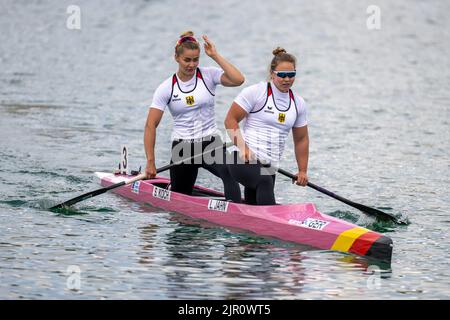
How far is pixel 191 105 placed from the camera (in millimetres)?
15742

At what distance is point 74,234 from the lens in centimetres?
1562

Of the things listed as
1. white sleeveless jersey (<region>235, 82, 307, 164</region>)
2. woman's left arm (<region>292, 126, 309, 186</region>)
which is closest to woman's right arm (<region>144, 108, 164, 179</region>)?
white sleeveless jersey (<region>235, 82, 307, 164</region>)

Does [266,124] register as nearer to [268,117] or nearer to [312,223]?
[268,117]

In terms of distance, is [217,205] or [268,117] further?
[217,205]

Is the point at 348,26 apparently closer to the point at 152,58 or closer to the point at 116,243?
the point at 152,58

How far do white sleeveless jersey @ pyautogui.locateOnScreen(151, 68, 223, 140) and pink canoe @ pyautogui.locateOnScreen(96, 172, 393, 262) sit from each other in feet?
3.63

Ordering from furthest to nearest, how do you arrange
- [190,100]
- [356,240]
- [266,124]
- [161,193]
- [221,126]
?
[221,126], [161,193], [190,100], [266,124], [356,240]

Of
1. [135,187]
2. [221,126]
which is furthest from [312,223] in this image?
[221,126]

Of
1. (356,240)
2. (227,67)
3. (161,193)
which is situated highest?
(227,67)

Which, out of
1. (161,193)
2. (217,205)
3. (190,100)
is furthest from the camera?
(161,193)

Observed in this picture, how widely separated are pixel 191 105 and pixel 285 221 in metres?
2.32

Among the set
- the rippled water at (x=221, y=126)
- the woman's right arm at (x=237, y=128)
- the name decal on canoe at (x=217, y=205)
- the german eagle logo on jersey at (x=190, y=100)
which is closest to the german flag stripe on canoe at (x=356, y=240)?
the rippled water at (x=221, y=126)

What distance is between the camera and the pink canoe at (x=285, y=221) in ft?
46.0
